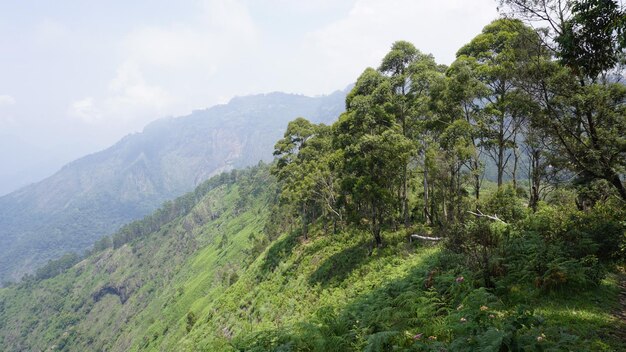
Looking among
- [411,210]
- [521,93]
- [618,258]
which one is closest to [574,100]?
[521,93]

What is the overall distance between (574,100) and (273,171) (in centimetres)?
4130

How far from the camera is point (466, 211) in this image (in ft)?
75.9

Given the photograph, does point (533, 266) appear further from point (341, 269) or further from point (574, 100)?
point (341, 269)

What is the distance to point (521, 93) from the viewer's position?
52.7 ft

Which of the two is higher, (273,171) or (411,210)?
(273,171)

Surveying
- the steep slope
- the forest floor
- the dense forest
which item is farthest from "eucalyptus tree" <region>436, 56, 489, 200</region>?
the steep slope

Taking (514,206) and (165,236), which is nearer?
(514,206)

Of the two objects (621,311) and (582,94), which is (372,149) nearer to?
(582,94)

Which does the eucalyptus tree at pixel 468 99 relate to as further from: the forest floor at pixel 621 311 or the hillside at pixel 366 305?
the forest floor at pixel 621 311

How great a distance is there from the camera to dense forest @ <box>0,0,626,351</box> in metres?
9.83

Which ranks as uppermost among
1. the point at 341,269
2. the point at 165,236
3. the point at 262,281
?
the point at 341,269

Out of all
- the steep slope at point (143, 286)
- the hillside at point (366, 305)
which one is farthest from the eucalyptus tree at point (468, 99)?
the steep slope at point (143, 286)

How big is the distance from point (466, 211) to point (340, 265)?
11.0 metres

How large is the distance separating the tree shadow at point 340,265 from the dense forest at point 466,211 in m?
0.18
